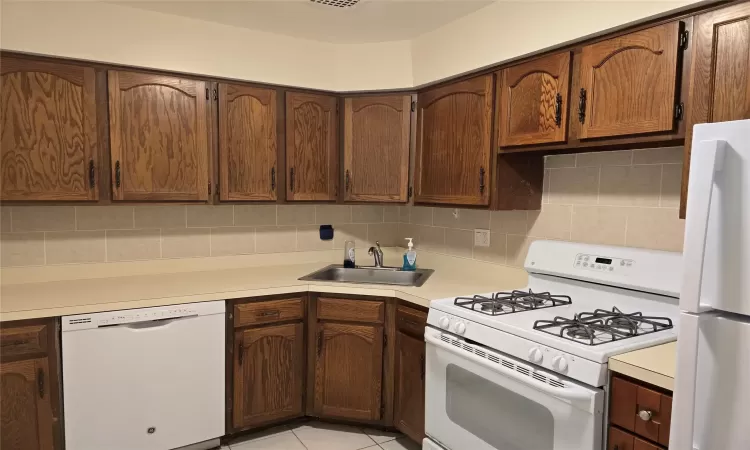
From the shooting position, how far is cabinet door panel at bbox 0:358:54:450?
1921mm

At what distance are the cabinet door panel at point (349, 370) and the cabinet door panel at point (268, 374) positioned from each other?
12cm

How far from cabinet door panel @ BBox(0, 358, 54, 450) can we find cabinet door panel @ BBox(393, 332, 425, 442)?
5.18 ft

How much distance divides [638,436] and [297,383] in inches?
A: 67.9

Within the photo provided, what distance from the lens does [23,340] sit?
192 cm

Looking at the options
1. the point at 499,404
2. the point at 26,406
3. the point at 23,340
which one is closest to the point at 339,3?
the point at 499,404

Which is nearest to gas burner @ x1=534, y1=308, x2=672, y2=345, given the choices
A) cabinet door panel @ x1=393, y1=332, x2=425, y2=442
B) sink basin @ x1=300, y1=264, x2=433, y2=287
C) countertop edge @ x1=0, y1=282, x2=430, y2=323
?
countertop edge @ x1=0, y1=282, x2=430, y2=323

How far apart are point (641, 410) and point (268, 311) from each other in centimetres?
173

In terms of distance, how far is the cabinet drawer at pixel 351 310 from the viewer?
2475 millimetres

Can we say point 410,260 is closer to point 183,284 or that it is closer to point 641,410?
point 183,284

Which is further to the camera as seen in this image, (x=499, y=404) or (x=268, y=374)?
(x=268, y=374)

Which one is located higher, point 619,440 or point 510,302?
point 510,302

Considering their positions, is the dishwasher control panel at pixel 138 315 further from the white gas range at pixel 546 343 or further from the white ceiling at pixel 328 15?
the white ceiling at pixel 328 15

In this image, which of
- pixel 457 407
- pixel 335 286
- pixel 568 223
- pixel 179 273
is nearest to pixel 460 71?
pixel 568 223

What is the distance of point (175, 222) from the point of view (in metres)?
2.76
